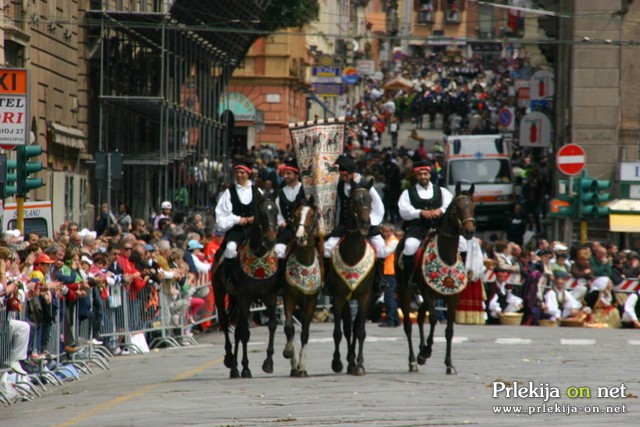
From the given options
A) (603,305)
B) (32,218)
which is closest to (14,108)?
(32,218)

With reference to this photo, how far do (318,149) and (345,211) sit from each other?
26.3 feet

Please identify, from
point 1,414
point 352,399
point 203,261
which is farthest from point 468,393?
point 203,261

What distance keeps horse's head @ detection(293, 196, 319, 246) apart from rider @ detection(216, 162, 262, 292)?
67 centimetres

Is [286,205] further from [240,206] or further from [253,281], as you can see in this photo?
[253,281]

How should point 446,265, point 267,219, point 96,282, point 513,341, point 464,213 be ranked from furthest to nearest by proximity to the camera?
point 513,341
point 96,282
point 446,265
point 464,213
point 267,219

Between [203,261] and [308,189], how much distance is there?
3.54m

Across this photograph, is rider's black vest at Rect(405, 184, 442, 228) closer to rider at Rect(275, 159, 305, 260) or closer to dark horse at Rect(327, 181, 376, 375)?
dark horse at Rect(327, 181, 376, 375)

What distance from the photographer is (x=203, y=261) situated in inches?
1177

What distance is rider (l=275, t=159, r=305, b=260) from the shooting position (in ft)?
64.5

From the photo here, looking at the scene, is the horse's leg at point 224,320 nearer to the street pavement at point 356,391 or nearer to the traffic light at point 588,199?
the street pavement at point 356,391

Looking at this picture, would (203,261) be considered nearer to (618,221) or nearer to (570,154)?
(570,154)

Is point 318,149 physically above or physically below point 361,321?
above

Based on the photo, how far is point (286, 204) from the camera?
783 inches

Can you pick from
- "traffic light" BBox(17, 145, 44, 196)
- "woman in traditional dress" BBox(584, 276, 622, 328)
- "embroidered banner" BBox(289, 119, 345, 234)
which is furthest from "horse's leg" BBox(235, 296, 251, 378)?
"woman in traditional dress" BBox(584, 276, 622, 328)
